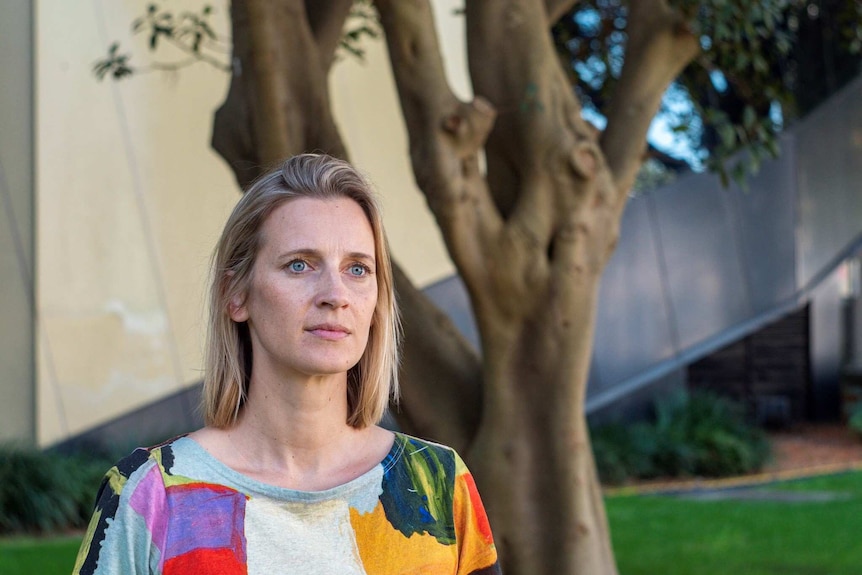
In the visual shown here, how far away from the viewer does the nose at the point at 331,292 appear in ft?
6.77

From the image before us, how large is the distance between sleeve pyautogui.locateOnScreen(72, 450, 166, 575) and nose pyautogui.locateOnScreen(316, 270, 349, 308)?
42 cm

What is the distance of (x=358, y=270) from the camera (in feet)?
7.05

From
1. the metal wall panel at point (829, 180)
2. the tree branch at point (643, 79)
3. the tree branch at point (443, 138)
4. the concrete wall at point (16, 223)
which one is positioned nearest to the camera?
the tree branch at point (443, 138)

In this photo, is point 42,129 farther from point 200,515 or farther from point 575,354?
point 200,515

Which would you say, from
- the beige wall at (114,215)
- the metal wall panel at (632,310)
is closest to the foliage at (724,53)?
the metal wall panel at (632,310)

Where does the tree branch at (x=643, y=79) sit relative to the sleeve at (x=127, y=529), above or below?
above

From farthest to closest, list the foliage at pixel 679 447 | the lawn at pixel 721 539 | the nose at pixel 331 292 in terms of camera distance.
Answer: the foliage at pixel 679 447, the lawn at pixel 721 539, the nose at pixel 331 292

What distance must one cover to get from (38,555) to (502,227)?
452 cm

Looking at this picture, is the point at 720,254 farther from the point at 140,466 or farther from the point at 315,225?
the point at 140,466

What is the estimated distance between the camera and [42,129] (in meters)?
11.3

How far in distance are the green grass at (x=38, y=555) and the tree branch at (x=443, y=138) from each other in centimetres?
378

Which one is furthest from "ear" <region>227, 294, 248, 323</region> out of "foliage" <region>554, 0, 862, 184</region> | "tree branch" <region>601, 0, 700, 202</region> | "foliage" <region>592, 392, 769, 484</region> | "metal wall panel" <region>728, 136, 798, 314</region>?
"metal wall panel" <region>728, 136, 798, 314</region>

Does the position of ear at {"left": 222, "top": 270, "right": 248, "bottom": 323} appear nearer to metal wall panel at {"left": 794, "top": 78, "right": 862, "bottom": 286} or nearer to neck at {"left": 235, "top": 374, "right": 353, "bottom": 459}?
neck at {"left": 235, "top": 374, "right": 353, "bottom": 459}

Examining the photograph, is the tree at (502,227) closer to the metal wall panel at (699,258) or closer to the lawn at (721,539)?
the lawn at (721,539)
